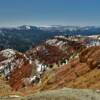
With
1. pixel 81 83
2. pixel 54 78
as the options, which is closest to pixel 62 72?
pixel 54 78

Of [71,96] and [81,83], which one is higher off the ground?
[71,96]

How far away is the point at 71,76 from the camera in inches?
5507

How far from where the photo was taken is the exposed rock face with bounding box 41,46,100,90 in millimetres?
119875

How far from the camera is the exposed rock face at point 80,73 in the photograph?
120m

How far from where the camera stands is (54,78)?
484 feet

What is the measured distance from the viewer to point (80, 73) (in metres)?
139

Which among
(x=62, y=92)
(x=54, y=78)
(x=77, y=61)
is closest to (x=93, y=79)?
(x=54, y=78)

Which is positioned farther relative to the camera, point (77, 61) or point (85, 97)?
point (77, 61)

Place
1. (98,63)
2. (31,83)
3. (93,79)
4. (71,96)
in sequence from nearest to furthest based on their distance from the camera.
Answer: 1. (71,96)
2. (93,79)
3. (98,63)
4. (31,83)

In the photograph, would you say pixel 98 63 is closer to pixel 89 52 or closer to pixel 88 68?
pixel 88 68

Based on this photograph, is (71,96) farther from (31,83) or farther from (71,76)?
(31,83)

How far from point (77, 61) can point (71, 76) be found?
2348 centimetres

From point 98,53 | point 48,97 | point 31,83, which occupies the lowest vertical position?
point 31,83

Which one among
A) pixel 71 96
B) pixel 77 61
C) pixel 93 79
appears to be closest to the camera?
pixel 71 96
